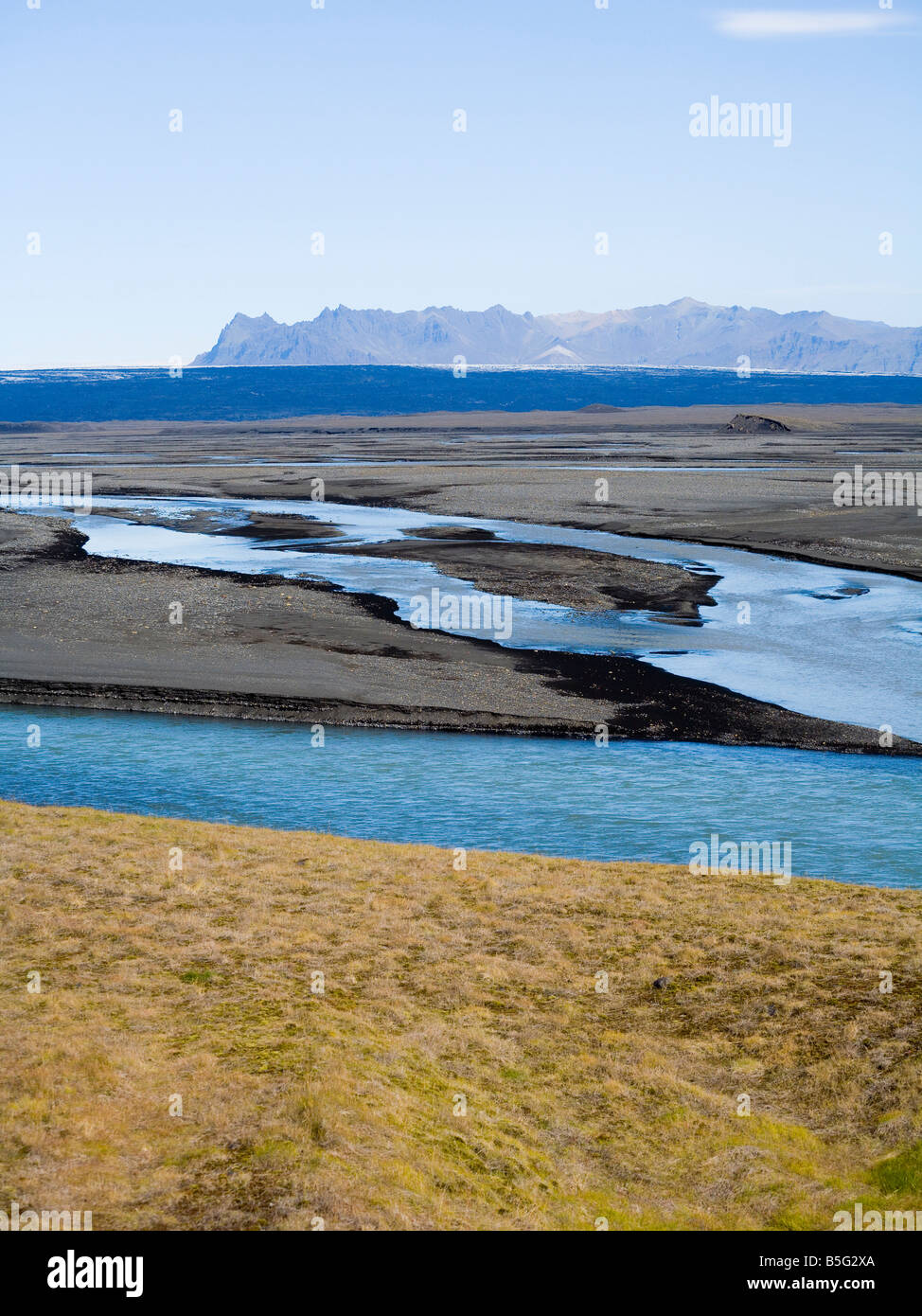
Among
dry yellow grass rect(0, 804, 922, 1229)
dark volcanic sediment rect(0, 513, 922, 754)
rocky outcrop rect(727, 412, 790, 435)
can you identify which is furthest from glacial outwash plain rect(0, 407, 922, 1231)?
rocky outcrop rect(727, 412, 790, 435)

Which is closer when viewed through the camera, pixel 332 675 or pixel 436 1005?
pixel 436 1005

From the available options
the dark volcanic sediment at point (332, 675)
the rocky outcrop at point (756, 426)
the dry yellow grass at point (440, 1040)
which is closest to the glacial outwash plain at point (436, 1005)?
the dry yellow grass at point (440, 1040)

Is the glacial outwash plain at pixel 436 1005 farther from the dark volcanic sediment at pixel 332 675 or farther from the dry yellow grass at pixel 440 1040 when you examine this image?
the dark volcanic sediment at pixel 332 675

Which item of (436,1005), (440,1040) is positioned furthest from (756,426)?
(440,1040)

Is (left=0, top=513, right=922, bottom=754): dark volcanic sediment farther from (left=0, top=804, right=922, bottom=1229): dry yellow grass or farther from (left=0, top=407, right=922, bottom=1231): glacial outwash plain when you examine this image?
(left=0, top=804, right=922, bottom=1229): dry yellow grass

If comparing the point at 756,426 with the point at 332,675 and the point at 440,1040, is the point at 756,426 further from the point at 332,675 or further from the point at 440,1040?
the point at 440,1040

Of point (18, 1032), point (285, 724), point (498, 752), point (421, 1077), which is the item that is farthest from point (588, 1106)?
point (285, 724)
